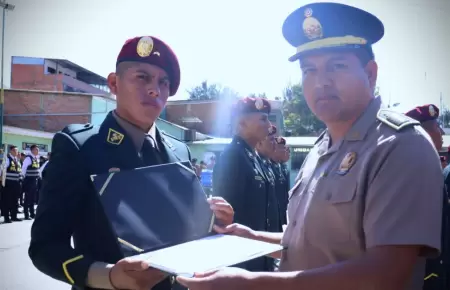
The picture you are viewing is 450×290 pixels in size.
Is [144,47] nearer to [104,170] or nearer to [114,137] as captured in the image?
[114,137]

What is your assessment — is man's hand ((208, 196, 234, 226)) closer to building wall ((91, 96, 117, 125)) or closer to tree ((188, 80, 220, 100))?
building wall ((91, 96, 117, 125))

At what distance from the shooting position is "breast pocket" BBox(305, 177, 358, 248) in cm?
130

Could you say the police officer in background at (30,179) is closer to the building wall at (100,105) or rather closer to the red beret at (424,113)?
the red beret at (424,113)

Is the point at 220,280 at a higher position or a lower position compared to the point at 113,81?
lower

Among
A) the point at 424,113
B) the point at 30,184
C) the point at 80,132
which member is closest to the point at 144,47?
the point at 80,132

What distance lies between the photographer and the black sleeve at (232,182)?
3561mm

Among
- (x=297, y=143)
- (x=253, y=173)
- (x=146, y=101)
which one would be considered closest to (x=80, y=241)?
(x=146, y=101)

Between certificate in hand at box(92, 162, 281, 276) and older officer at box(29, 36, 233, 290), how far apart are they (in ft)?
0.24

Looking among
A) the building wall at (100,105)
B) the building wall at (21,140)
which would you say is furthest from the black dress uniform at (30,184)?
the building wall at (100,105)

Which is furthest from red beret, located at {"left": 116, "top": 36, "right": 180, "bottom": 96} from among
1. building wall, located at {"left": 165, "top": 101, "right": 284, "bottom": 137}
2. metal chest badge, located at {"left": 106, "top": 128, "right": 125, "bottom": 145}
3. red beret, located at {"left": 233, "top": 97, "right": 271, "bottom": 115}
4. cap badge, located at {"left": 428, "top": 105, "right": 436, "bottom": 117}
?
building wall, located at {"left": 165, "top": 101, "right": 284, "bottom": 137}

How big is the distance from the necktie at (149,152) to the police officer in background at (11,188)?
10.2 m

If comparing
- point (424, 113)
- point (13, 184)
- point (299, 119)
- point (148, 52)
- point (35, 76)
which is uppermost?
point (35, 76)

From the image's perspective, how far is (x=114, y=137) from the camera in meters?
1.71

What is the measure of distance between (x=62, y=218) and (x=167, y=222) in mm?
412
